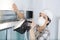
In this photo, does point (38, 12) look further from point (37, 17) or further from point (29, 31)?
point (29, 31)

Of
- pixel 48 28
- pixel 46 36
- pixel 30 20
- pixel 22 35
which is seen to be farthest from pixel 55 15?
pixel 22 35

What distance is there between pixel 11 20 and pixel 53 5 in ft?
2.05

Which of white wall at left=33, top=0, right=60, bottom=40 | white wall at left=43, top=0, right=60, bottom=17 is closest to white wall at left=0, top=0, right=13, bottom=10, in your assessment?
white wall at left=33, top=0, right=60, bottom=40

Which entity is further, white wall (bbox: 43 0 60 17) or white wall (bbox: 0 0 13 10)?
white wall (bbox: 43 0 60 17)

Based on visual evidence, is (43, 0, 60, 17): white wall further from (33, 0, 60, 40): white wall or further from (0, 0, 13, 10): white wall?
(0, 0, 13, 10): white wall

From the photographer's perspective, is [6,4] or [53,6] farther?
[53,6]

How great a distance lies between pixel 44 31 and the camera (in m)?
1.10

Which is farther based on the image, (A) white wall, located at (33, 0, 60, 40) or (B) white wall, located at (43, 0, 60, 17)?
(B) white wall, located at (43, 0, 60, 17)

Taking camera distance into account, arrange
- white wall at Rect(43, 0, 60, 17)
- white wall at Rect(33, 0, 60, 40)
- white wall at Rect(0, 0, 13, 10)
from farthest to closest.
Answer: white wall at Rect(43, 0, 60, 17) → white wall at Rect(33, 0, 60, 40) → white wall at Rect(0, 0, 13, 10)

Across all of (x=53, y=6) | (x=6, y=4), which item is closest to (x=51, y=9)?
(x=53, y=6)

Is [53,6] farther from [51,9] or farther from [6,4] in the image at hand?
[6,4]

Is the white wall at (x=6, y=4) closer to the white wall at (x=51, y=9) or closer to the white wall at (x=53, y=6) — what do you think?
the white wall at (x=51, y=9)

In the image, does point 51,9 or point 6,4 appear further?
point 51,9

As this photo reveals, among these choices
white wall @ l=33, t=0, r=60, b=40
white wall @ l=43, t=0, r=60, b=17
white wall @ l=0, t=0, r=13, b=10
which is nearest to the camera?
white wall @ l=0, t=0, r=13, b=10
